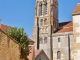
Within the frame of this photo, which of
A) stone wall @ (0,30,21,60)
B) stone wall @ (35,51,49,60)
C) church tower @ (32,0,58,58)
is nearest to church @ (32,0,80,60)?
church tower @ (32,0,58,58)

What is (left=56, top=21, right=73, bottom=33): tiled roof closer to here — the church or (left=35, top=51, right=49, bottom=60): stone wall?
the church

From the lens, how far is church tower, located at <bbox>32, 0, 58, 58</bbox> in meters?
65.9

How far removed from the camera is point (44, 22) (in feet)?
230

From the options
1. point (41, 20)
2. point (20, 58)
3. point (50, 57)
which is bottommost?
point (50, 57)

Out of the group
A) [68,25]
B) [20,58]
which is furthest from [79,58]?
[68,25]

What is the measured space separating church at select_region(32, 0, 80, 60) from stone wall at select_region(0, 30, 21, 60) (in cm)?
4483

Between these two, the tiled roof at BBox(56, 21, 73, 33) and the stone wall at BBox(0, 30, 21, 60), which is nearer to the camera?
the stone wall at BBox(0, 30, 21, 60)

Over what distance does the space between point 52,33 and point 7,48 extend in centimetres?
5430

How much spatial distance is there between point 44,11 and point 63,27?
8552mm

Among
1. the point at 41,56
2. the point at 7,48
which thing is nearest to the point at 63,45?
the point at 41,56

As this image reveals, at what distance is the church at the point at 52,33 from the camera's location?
62156 mm

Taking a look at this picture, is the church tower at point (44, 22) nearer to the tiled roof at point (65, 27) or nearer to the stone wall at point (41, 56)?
the stone wall at point (41, 56)

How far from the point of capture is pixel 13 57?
13.1 metres

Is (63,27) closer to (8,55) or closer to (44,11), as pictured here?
(44,11)
